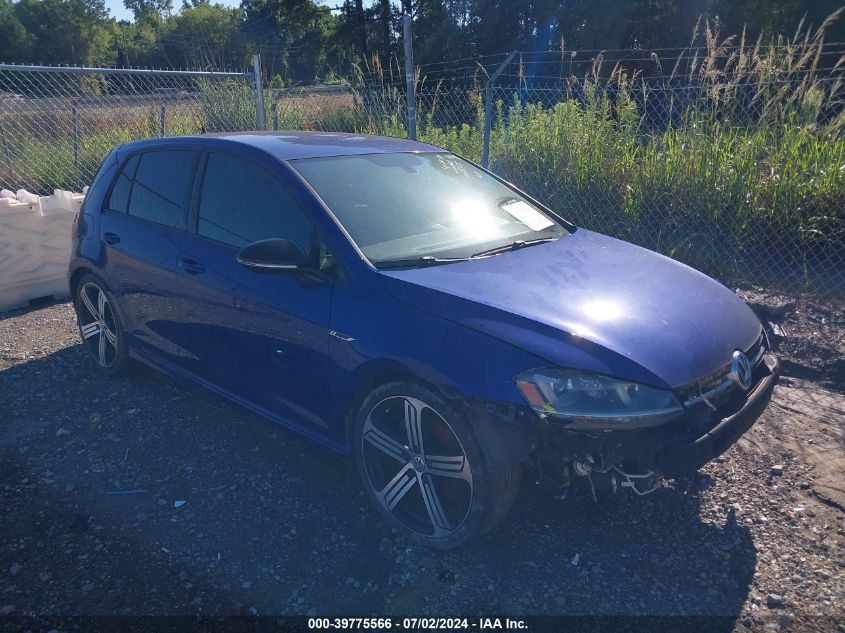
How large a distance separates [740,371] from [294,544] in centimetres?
208

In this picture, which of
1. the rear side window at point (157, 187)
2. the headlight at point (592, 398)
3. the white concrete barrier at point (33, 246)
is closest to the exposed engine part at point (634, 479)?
the headlight at point (592, 398)

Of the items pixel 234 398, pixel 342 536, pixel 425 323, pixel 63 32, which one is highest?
pixel 63 32

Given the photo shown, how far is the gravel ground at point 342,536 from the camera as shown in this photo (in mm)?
2760

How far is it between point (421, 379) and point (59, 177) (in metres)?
8.36

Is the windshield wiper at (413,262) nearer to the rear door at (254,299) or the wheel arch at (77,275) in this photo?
the rear door at (254,299)

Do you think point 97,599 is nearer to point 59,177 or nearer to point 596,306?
point 596,306

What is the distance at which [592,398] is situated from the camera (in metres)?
2.62

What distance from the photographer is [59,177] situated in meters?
9.31

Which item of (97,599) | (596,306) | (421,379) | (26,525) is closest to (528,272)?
(596,306)

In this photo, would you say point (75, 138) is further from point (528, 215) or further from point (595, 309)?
point (595, 309)

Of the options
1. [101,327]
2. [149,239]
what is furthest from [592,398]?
[101,327]

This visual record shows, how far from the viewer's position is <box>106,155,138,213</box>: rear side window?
4.61m

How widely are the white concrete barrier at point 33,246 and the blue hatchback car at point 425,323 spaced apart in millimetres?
2559

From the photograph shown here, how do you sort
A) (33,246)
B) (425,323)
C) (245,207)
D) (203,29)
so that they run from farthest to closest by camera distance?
(203,29), (33,246), (245,207), (425,323)
